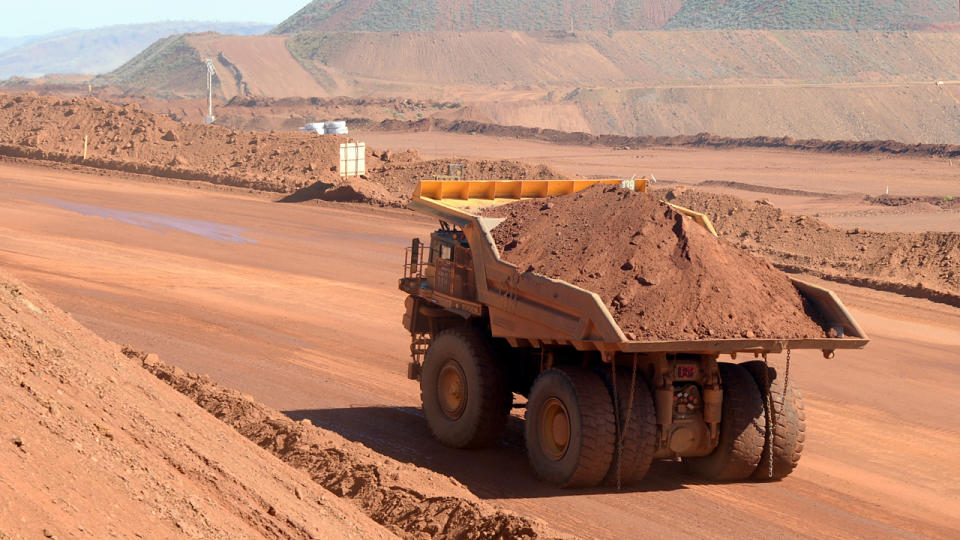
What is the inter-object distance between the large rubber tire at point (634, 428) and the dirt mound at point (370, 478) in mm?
1565

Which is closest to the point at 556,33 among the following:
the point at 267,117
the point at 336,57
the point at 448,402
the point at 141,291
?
the point at 336,57

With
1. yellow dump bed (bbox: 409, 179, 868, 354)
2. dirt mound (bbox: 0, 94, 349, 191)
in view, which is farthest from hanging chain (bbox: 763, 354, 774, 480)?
dirt mound (bbox: 0, 94, 349, 191)

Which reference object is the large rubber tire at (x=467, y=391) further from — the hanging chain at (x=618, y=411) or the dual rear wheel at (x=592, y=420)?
the hanging chain at (x=618, y=411)

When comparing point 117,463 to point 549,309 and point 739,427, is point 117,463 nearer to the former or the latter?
point 549,309

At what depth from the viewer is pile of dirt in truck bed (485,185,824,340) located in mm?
10586

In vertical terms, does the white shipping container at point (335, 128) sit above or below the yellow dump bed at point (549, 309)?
above

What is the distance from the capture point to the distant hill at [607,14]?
424 ft

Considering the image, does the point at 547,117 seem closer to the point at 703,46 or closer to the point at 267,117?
the point at 267,117

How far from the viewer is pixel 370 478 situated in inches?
410

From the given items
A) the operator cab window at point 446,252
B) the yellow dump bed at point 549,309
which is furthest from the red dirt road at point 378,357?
the operator cab window at point 446,252

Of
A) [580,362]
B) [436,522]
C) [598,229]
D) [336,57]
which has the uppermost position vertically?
[336,57]

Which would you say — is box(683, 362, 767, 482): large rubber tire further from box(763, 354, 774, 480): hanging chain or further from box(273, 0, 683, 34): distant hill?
box(273, 0, 683, 34): distant hill

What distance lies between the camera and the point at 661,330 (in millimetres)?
10398

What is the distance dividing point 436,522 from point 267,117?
71.2 meters
